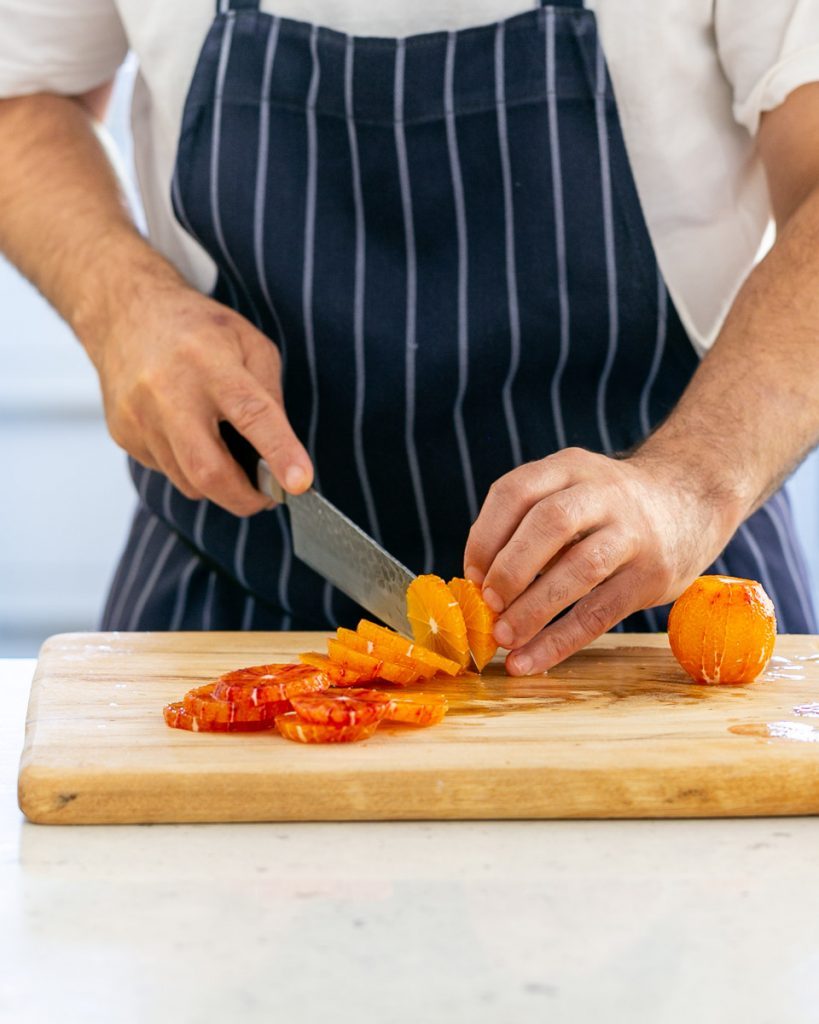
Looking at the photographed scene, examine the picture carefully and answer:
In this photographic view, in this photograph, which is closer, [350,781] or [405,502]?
[350,781]

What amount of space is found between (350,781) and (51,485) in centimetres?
423

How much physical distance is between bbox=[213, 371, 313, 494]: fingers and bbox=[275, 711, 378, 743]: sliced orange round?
0.42m

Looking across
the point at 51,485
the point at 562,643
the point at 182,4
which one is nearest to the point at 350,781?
the point at 562,643

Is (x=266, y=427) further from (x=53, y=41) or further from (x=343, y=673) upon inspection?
(x=53, y=41)

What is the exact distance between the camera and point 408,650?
1333 millimetres

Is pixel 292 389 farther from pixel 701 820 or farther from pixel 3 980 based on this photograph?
pixel 3 980

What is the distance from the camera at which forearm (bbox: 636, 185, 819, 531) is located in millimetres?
1439

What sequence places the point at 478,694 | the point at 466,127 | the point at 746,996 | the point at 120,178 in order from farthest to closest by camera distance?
the point at 120,178 < the point at 466,127 < the point at 478,694 < the point at 746,996

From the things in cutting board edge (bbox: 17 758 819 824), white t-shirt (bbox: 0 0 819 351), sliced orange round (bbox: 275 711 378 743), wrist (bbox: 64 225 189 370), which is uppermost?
white t-shirt (bbox: 0 0 819 351)

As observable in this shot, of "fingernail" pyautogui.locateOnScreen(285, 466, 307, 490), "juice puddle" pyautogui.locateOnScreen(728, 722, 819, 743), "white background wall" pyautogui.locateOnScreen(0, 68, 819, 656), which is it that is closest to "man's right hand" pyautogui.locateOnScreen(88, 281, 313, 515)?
"fingernail" pyautogui.locateOnScreen(285, 466, 307, 490)

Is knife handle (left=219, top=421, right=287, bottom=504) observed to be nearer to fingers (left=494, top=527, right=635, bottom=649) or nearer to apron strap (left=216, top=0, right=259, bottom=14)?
fingers (left=494, top=527, right=635, bottom=649)

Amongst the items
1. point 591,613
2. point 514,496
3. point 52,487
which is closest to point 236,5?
point 514,496

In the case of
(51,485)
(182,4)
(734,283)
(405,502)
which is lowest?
(51,485)

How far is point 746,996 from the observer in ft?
2.50
